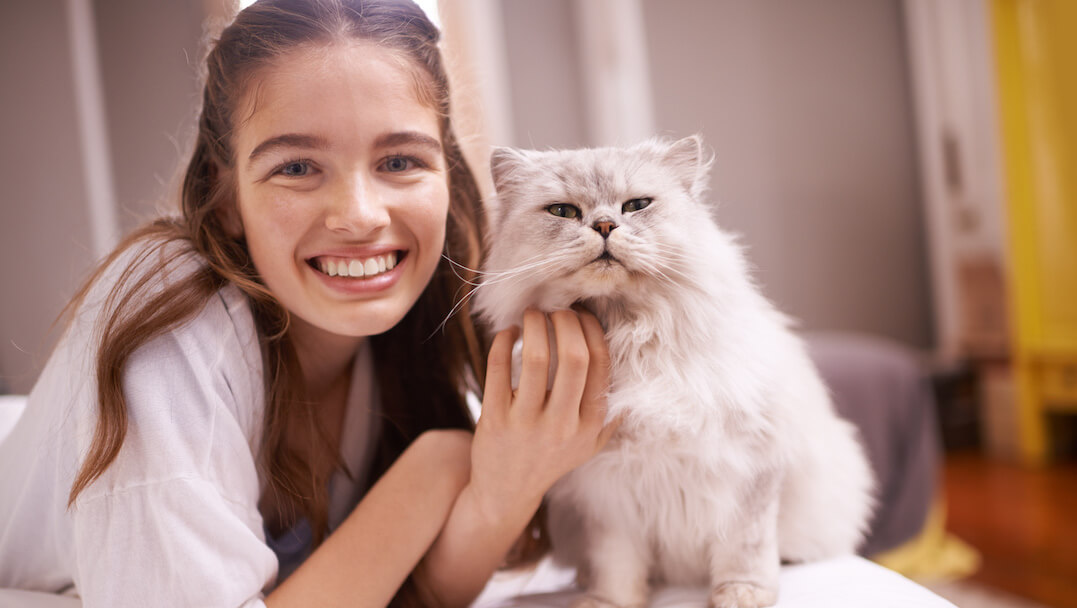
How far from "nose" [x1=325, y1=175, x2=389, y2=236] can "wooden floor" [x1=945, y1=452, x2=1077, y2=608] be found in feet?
7.27

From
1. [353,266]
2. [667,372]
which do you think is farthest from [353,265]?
[667,372]

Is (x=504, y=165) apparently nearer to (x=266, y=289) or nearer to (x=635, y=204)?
(x=635, y=204)

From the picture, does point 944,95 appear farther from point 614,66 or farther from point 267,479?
point 267,479

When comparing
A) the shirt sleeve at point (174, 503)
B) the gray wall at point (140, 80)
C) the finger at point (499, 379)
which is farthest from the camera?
the gray wall at point (140, 80)

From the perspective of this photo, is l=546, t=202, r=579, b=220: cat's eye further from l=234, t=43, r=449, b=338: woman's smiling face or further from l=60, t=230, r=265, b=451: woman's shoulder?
l=60, t=230, r=265, b=451: woman's shoulder

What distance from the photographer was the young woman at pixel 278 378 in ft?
2.66

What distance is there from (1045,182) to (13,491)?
4.11 metres

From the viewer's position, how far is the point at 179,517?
801 mm

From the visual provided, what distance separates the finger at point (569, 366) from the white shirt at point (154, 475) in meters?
0.40

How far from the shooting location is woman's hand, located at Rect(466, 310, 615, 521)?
0.86 metres

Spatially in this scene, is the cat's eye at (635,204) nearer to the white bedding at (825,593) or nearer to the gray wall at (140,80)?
the white bedding at (825,593)

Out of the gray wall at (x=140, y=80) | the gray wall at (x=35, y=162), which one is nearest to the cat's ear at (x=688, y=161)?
the gray wall at (x=35, y=162)

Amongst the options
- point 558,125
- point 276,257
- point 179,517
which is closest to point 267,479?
point 179,517

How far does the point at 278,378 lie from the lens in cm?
99
